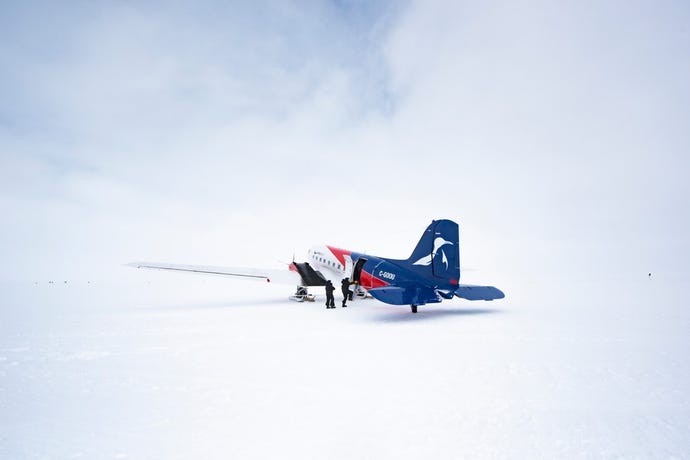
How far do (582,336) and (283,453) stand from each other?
27.5 feet

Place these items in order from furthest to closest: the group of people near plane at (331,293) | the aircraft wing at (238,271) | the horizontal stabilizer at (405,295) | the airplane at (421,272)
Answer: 1. the aircraft wing at (238,271)
2. the group of people near plane at (331,293)
3. the airplane at (421,272)
4. the horizontal stabilizer at (405,295)

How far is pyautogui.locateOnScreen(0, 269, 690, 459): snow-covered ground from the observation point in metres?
3.34

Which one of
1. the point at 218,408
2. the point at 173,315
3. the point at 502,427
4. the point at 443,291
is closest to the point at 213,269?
the point at 173,315

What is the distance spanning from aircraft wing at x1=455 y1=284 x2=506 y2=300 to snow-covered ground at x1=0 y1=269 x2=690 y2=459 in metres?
2.80

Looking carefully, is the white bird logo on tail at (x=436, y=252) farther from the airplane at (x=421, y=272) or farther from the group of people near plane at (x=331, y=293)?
the group of people near plane at (x=331, y=293)

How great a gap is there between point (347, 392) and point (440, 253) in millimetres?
8125

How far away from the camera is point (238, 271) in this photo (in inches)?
667

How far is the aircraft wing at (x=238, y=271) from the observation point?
51.9 feet

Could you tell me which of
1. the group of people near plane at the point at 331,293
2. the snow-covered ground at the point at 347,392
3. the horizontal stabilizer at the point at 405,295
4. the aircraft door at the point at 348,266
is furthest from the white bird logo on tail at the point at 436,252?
the aircraft door at the point at 348,266

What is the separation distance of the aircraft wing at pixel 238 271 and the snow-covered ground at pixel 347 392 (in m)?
6.60

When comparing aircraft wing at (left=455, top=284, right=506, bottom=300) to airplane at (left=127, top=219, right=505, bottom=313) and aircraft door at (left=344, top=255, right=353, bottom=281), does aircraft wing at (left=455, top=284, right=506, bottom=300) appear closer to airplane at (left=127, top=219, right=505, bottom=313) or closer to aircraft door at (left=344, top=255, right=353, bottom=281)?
airplane at (left=127, top=219, right=505, bottom=313)

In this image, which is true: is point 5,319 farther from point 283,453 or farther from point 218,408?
point 283,453

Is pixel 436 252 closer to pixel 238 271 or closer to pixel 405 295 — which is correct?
pixel 405 295

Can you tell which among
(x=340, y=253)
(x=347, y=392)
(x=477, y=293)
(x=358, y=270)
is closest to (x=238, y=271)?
(x=340, y=253)
